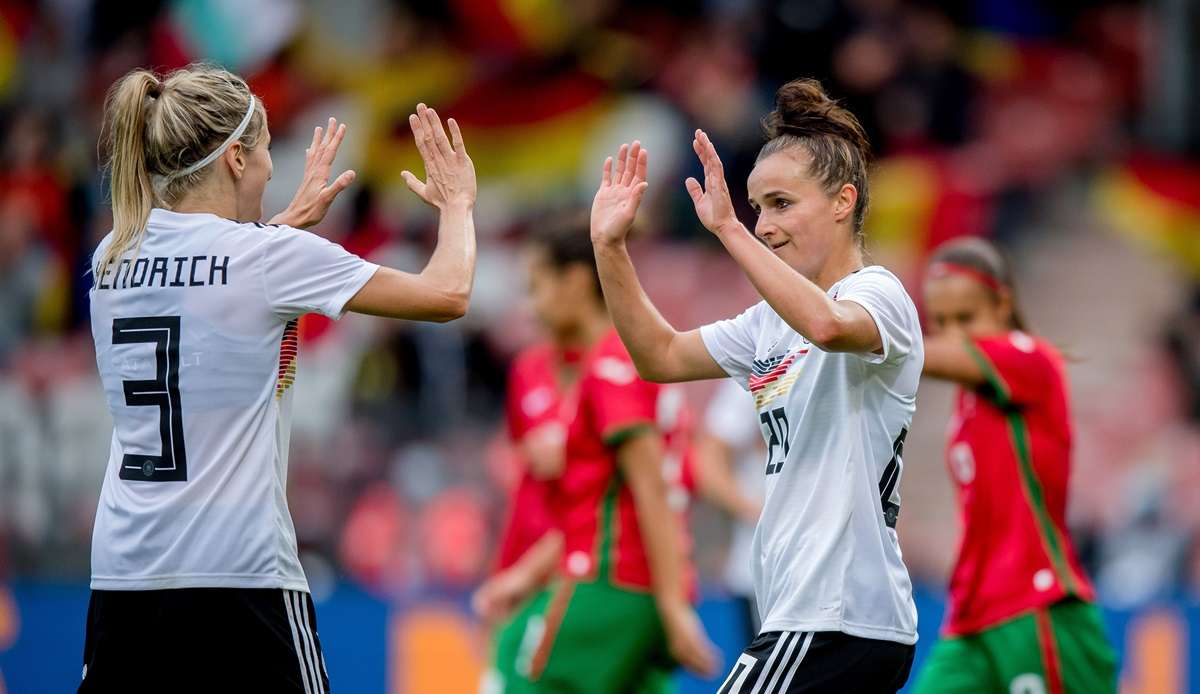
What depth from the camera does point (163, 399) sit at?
387cm

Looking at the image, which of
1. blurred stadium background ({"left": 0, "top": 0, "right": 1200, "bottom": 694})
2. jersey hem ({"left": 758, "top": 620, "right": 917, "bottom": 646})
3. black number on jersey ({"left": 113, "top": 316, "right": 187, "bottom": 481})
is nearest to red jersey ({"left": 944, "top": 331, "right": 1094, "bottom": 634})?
jersey hem ({"left": 758, "top": 620, "right": 917, "bottom": 646})

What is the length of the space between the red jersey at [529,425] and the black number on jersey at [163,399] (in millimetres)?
2884

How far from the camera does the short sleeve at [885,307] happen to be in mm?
3914

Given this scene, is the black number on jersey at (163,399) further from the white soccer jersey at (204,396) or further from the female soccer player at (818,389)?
the female soccer player at (818,389)

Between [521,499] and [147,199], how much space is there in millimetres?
3246

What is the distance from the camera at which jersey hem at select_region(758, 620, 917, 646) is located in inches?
156

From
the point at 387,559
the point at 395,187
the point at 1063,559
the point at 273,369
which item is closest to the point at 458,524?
the point at 387,559

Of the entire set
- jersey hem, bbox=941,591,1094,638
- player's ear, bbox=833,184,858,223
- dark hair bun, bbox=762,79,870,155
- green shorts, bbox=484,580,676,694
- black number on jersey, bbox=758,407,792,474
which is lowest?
green shorts, bbox=484,580,676,694

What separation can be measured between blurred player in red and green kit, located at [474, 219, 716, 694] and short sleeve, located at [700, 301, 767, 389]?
1646 mm

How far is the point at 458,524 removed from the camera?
439 inches

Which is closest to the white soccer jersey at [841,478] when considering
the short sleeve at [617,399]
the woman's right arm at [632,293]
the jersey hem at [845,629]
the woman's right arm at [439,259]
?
the jersey hem at [845,629]

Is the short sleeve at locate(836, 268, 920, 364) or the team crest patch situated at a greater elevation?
the short sleeve at locate(836, 268, 920, 364)

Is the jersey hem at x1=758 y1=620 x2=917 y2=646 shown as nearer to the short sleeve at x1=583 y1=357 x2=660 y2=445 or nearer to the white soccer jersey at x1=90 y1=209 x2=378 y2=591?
the white soccer jersey at x1=90 y1=209 x2=378 y2=591

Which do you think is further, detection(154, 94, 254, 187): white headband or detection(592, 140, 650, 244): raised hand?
detection(592, 140, 650, 244): raised hand
